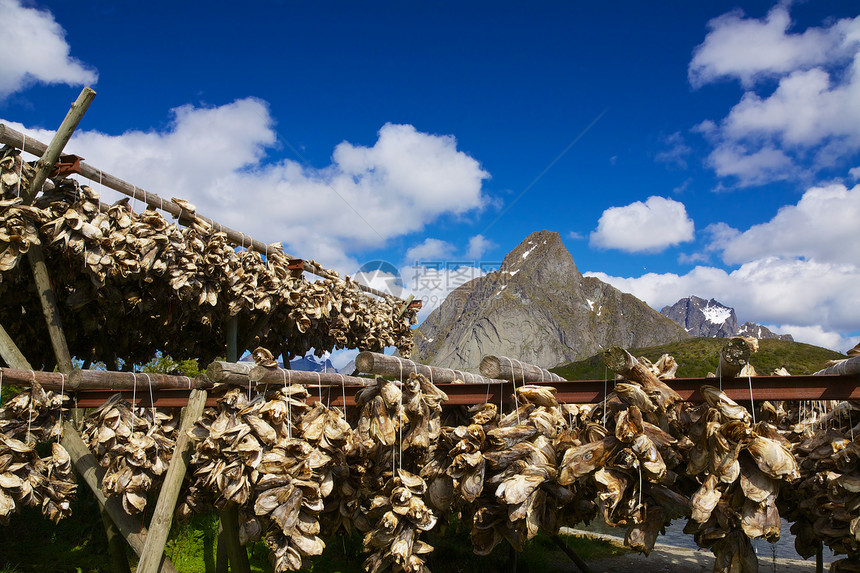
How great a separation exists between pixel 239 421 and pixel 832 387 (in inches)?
167

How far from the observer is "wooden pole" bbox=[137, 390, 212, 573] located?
4.57 meters

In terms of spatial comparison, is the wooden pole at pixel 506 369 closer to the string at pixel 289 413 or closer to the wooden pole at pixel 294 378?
the wooden pole at pixel 294 378

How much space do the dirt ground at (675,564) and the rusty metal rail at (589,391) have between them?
6.55 meters

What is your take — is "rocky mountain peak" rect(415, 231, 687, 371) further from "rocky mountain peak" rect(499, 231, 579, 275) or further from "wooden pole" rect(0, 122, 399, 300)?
"wooden pole" rect(0, 122, 399, 300)

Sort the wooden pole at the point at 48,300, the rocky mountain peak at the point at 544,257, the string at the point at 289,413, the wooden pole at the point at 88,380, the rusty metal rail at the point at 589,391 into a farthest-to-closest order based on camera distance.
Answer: the rocky mountain peak at the point at 544,257 → the wooden pole at the point at 48,300 → the wooden pole at the point at 88,380 → the string at the point at 289,413 → the rusty metal rail at the point at 589,391

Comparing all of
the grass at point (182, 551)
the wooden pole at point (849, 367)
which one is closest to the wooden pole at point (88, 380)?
the grass at point (182, 551)

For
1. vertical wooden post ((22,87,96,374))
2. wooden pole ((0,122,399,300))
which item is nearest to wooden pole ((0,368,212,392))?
vertical wooden post ((22,87,96,374))

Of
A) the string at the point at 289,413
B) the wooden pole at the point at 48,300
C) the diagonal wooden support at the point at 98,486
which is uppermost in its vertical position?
the wooden pole at the point at 48,300

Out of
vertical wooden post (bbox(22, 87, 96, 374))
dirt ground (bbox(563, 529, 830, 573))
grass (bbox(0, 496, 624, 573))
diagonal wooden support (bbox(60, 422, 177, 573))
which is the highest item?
vertical wooden post (bbox(22, 87, 96, 374))

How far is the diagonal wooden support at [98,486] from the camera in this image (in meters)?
4.95

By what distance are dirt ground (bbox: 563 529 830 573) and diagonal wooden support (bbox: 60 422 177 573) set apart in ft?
23.5

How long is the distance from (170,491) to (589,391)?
3676mm

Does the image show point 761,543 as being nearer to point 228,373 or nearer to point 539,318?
point 228,373

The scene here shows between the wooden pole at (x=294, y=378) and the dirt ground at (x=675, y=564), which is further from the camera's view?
the dirt ground at (x=675, y=564)
